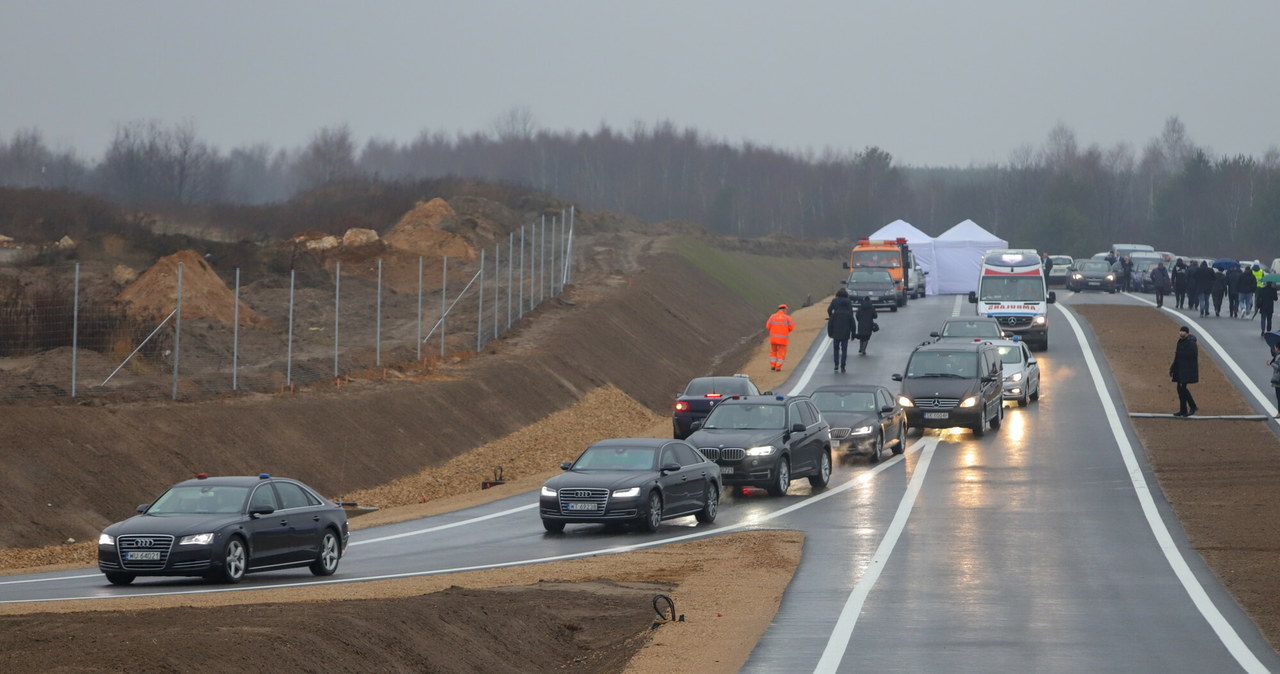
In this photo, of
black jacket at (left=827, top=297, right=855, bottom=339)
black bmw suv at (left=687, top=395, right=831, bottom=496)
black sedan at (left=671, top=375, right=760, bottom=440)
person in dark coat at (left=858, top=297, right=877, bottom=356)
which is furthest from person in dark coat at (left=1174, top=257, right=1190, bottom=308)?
black bmw suv at (left=687, top=395, right=831, bottom=496)

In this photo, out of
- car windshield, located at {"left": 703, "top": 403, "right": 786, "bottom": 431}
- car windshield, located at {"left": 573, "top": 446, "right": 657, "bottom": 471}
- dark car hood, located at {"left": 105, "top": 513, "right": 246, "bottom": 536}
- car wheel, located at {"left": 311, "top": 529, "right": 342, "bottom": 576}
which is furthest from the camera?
car windshield, located at {"left": 703, "top": 403, "right": 786, "bottom": 431}

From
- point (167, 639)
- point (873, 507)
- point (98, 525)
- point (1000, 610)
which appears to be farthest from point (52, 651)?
point (873, 507)

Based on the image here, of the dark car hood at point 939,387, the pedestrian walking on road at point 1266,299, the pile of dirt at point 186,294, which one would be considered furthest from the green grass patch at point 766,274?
the dark car hood at point 939,387

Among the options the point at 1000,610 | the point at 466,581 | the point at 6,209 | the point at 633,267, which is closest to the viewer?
the point at 1000,610

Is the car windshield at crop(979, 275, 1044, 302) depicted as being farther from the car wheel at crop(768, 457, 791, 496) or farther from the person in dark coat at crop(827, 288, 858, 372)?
the car wheel at crop(768, 457, 791, 496)

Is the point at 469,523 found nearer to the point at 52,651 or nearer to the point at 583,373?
the point at 52,651

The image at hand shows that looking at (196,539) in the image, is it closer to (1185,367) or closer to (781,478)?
(781,478)

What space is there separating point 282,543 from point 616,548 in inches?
184

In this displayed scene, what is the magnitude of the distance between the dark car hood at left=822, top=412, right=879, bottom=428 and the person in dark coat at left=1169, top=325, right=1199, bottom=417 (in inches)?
303

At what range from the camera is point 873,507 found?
23094 mm

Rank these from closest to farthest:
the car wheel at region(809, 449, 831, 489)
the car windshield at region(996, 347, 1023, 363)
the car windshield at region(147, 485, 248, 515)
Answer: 1. the car windshield at region(147, 485, 248, 515)
2. the car wheel at region(809, 449, 831, 489)
3. the car windshield at region(996, 347, 1023, 363)

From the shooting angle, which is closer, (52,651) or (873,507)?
(52,651)

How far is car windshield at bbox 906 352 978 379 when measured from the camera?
3200 cm

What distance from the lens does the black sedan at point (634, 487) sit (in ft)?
68.7
